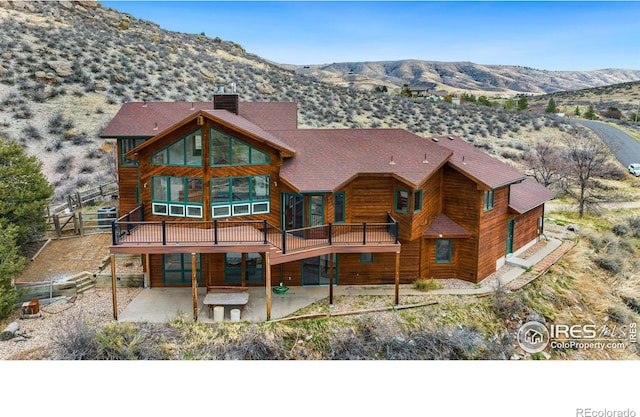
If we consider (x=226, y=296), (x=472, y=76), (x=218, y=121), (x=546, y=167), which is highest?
(x=472, y=76)

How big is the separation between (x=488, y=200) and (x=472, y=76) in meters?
183

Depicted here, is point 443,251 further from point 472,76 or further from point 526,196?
point 472,76

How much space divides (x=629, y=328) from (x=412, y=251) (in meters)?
7.22

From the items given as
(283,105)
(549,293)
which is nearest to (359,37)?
(283,105)

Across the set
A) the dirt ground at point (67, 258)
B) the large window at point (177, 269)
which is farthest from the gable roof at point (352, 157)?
the dirt ground at point (67, 258)

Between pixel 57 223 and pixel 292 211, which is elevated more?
pixel 292 211

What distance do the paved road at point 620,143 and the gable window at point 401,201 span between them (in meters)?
32.8

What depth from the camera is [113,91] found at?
37812mm

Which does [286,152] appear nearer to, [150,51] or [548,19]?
[548,19]

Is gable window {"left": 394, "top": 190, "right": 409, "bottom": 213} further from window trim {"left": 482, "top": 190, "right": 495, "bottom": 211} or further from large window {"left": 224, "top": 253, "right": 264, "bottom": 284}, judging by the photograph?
large window {"left": 224, "top": 253, "right": 264, "bottom": 284}

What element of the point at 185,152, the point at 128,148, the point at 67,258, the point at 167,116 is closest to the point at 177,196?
the point at 185,152

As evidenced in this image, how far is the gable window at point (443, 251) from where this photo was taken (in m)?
16.7

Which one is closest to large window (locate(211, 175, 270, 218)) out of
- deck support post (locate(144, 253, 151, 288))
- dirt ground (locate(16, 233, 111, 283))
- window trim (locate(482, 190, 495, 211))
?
deck support post (locate(144, 253, 151, 288))

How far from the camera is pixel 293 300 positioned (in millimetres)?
15070
